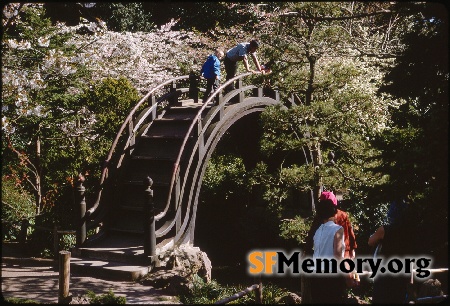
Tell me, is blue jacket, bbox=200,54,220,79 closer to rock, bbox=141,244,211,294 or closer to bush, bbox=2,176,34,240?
rock, bbox=141,244,211,294

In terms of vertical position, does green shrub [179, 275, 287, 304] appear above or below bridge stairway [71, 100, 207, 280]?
below

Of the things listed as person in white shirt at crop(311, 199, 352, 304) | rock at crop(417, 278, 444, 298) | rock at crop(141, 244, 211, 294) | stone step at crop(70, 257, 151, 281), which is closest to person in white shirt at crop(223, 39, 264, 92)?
rock at crop(141, 244, 211, 294)

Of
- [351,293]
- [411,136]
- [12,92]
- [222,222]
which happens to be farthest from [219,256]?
[12,92]

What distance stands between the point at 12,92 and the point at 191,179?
13.7 ft

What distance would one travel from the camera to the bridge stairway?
25.7 ft

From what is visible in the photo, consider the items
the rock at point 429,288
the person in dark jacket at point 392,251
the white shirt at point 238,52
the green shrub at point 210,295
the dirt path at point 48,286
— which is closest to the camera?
the person in dark jacket at point 392,251

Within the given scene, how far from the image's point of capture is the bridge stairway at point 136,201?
785 centimetres

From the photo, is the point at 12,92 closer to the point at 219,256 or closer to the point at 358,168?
the point at 358,168

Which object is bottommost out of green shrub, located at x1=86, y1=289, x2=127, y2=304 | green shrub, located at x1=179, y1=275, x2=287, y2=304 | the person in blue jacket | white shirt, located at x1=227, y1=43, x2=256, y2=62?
green shrub, located at x1=179, y1=275, x2=287, y2=304

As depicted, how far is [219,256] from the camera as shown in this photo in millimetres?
14328

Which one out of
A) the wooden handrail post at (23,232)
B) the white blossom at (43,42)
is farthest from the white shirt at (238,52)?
the wooden handrail post at (23,232)

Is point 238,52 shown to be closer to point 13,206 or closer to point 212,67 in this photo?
point 212,67

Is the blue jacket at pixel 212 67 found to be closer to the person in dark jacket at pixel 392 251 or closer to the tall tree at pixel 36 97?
the tall tree at pixel 36 97

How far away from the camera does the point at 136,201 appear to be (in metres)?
9.20
